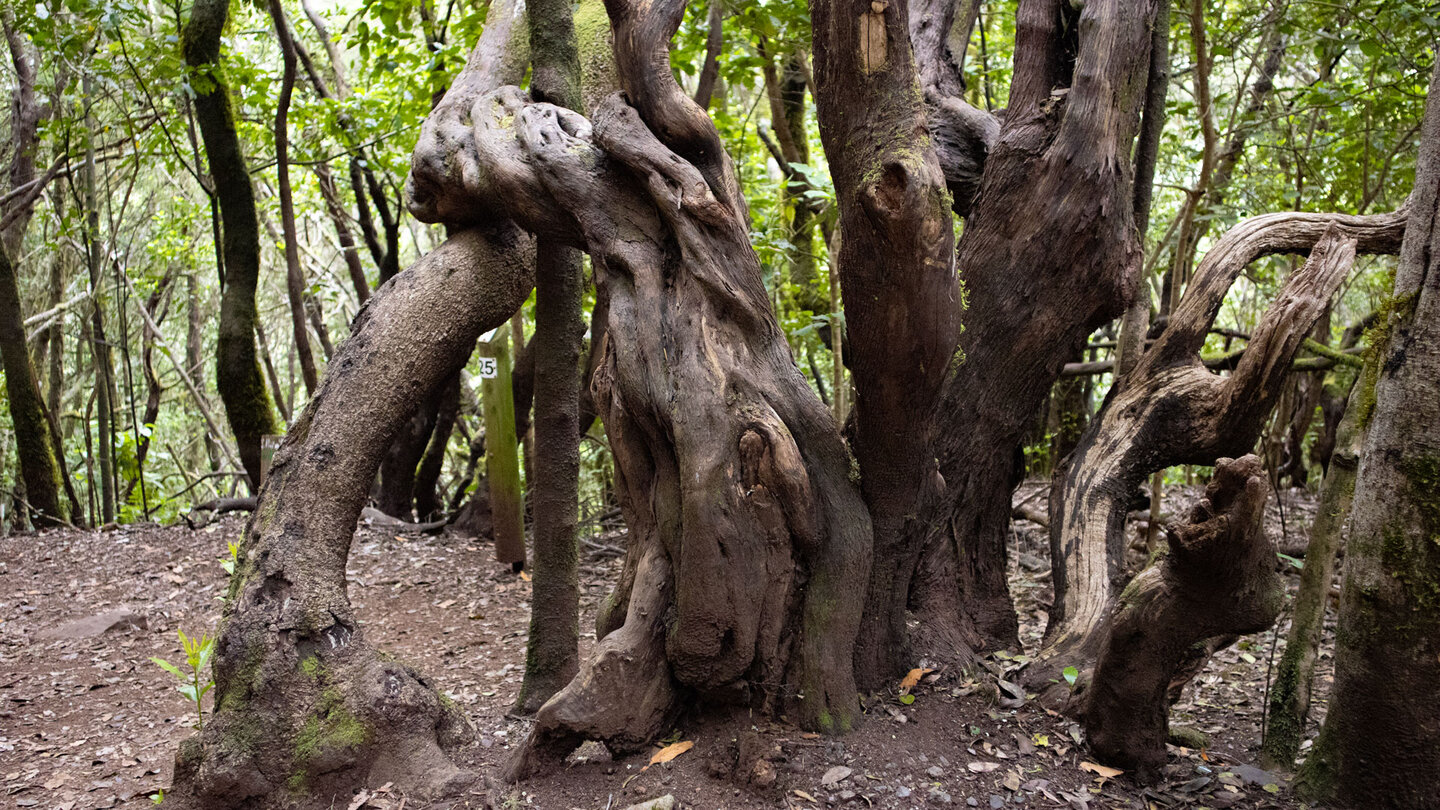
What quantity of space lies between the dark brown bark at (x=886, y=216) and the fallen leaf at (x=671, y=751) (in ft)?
3.99

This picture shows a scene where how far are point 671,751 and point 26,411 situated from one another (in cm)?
907

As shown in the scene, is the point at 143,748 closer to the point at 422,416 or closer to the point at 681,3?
the point at 681,3

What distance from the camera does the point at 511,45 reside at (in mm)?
4297

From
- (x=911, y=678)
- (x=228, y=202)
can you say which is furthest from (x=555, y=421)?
(x=228, y=202)

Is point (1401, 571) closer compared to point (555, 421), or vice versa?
point (1401, 571)

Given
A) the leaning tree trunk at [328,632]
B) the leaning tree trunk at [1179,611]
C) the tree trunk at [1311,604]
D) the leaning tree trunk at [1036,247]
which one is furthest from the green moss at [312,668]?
the tree trunk at [1311,604]

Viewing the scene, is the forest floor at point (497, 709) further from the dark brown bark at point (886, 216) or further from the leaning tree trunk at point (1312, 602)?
the dark brown bark at point (886, 216)

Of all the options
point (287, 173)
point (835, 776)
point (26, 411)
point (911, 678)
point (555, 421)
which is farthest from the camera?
→ point (26, 411)

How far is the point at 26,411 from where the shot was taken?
8961 millimetres

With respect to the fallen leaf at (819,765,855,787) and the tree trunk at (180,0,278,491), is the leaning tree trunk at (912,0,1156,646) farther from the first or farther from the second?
the tree trunk at (180,0,278,491)

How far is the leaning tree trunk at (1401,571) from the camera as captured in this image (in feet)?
7.96

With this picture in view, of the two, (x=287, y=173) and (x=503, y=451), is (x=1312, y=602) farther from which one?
(x=287, y=173)

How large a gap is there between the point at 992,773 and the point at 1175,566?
2.96ft

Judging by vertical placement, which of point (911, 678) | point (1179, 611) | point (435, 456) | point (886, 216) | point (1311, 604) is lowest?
point (911, 678)
